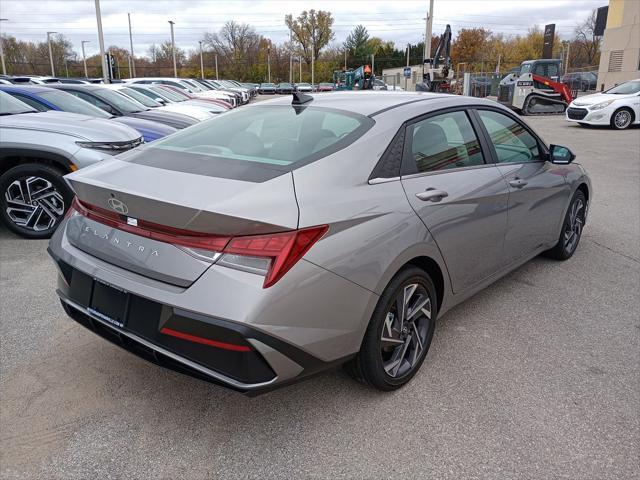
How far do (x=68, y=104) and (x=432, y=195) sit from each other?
692 cm

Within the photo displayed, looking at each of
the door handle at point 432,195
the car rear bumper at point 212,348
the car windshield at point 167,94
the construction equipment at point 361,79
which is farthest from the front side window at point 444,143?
the construction equipment at point 361,79

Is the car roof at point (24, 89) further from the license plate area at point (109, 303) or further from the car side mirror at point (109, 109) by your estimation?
the license plate area at point (109, 303)

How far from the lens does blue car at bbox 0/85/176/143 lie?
7.41 meters

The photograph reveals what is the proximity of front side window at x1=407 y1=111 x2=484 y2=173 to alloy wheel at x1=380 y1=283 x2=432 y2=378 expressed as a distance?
0.72 metres

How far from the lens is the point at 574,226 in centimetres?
499

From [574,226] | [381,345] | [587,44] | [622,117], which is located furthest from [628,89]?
[587,44]

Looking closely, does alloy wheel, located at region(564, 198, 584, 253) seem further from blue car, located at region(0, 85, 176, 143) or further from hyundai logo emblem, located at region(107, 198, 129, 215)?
blue car, located at region(0, 85, 176, 143)

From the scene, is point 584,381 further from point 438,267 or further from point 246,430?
point 246,430

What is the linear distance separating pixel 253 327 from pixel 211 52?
96832 millimetres

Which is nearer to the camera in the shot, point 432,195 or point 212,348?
point 212,348

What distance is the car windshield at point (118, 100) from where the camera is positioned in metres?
10.0

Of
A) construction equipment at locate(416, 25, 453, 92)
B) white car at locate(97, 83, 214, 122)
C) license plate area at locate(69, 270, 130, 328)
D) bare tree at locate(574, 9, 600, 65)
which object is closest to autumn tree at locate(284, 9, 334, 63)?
bare tree at locate(574, 9, 600, 65)

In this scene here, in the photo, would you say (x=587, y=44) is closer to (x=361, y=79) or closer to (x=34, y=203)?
(x=361, y=79)

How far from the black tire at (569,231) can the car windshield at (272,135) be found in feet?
9.25
